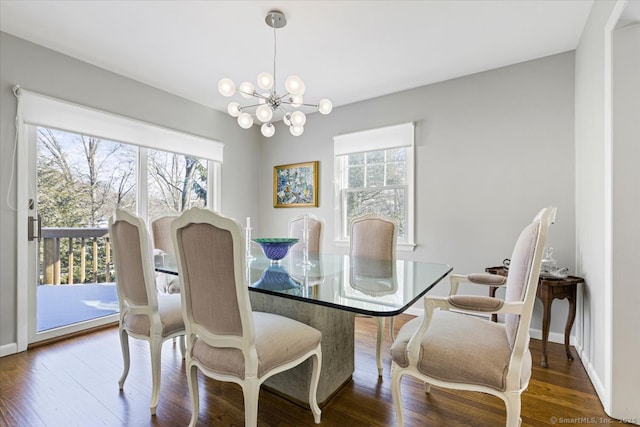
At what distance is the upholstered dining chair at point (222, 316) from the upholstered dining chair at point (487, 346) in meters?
0.54

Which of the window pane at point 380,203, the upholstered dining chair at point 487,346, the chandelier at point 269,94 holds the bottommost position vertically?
the upholstered dining chair at point 487,346

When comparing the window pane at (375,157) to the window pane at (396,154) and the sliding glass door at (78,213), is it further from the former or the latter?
the sliding glass door at (78,213)

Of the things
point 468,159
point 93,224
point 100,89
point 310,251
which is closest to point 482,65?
point 468,159

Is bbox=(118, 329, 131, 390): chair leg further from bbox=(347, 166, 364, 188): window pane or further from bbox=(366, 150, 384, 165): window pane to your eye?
bbox=(366, 150, 384, 165): window pane

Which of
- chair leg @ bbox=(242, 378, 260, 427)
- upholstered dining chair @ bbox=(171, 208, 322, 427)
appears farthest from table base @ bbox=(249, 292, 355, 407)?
chair leg @ bbox=(242, 378, 260, 427)

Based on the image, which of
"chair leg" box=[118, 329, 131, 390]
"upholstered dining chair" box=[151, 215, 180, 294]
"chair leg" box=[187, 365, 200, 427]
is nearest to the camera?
"chair leg" box=[187, 365, 200, 427]

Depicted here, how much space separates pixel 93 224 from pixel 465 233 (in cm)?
379

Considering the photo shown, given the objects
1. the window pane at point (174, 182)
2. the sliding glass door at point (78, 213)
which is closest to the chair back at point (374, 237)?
→ the window pane at point (174, 182)

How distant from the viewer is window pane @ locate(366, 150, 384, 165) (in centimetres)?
365

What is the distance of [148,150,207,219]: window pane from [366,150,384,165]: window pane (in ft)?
6.98

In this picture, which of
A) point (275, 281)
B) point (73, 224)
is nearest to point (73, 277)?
point (73, 224)

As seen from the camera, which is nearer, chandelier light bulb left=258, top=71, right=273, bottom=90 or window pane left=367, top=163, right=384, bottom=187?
chandelier light bulb left=258, top=71, right=273, bottom=90

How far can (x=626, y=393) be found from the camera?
161 centimetres

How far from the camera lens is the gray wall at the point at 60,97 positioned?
94.3 inches
